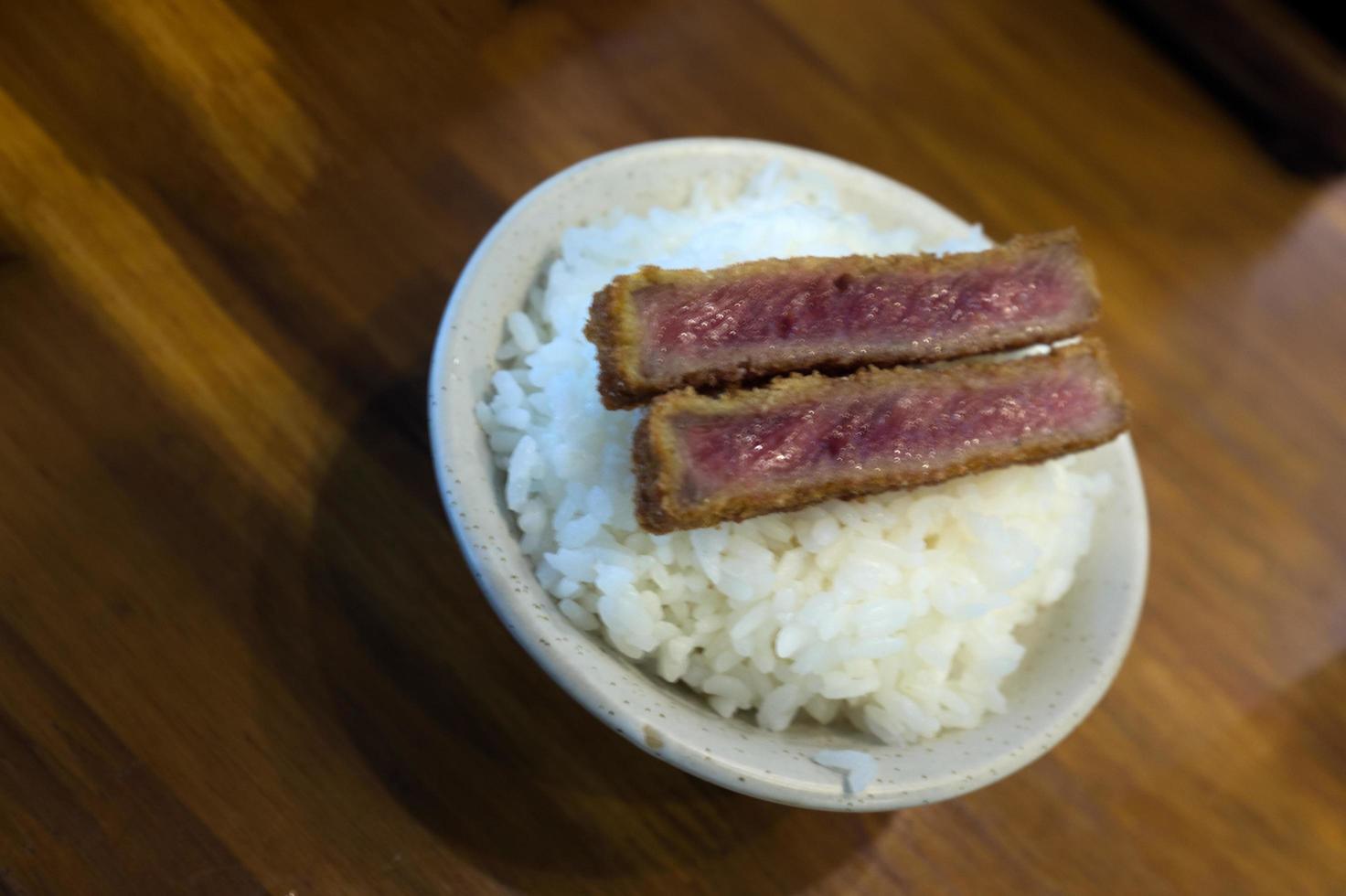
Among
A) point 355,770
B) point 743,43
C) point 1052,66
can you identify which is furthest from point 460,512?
point 1052,66

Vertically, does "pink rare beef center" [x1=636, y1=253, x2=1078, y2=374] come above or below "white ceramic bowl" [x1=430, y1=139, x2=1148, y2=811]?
above

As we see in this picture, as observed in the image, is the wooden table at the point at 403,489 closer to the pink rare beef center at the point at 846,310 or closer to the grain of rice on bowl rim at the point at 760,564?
the grain of rice on bowl rim at the point at 760,564

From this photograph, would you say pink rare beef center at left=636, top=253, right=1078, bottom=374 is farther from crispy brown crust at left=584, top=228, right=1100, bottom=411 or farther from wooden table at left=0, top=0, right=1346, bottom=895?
wooden table at left=0, top=0, right=1346, bottom=895

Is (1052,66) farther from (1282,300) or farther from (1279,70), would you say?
(1282,300)

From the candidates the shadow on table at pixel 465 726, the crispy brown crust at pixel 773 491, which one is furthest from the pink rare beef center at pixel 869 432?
the shadow on table at pixel 465 726

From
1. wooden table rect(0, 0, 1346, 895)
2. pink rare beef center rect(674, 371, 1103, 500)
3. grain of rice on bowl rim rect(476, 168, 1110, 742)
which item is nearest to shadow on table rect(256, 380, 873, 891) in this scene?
wooden table rect(0, 0, 1346, 895)

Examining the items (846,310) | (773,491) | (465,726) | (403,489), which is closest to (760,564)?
(773,491)
